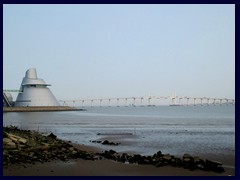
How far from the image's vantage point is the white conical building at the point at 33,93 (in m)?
93.1

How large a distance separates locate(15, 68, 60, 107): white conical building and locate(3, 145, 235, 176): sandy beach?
8616cm

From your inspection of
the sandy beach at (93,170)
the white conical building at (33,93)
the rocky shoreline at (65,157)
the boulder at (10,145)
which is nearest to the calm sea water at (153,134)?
the rocky shoreline at (65,157)

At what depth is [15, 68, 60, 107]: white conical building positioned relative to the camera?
9312 cm

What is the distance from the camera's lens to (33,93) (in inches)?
3708

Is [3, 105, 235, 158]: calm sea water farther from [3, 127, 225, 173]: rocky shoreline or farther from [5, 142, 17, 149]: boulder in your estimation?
[5, 142, 17, 149]: boulder

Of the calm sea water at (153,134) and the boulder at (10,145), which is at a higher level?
the boulder at (10,145)

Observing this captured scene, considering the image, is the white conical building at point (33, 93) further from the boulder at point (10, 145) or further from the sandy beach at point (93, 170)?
the sandy beach at point (93, 170)

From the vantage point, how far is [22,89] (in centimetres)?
9725

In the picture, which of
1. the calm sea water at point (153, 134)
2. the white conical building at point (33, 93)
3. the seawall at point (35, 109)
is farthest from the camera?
the white conical building at point (33, 93)

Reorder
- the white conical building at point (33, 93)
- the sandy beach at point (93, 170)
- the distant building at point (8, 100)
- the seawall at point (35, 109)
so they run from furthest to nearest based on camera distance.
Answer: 1. the white conical building at point (33, 93)
2. the distant building at point (8, 100)
3. the seawall at point (35, 109)
4. the sandy beach at point (93, 170)

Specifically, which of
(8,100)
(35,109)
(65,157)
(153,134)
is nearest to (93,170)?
(65,157)

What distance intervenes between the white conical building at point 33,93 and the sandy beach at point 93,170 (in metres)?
86.2
